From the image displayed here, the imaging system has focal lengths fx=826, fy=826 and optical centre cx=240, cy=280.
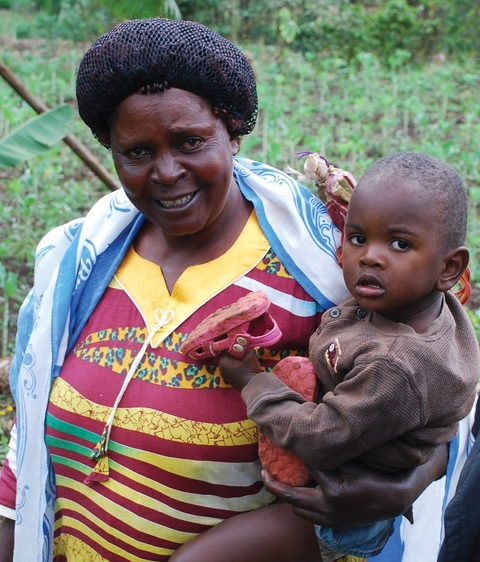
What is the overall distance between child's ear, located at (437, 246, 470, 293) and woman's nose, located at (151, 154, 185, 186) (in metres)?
0.66

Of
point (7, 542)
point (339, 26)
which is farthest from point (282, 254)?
point (339, 26)

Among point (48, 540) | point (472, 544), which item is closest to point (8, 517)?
point (48, 540)

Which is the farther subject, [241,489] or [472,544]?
→ [241,489]

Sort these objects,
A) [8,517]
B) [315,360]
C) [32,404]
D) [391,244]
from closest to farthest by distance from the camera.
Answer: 1. [391,244]
2. [315,360]
3. [32,404]
4. [8,517]

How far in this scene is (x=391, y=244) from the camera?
177cm

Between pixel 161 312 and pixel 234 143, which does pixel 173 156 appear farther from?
pixel 161 312

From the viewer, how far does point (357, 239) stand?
183 cm

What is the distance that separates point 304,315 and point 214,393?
30 centimetres

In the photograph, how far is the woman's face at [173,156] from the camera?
197 centimetres

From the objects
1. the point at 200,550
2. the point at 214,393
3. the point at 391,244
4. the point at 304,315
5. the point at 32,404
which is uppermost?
the point at 391,244

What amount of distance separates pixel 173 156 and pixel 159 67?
0.21m

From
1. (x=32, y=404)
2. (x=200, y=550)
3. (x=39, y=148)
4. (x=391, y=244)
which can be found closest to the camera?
(x=391, y=244)

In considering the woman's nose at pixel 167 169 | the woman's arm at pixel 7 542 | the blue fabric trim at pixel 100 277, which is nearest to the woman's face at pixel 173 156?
the woman's nose at pixel 167 169

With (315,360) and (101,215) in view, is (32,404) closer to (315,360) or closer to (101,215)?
(101,215)
